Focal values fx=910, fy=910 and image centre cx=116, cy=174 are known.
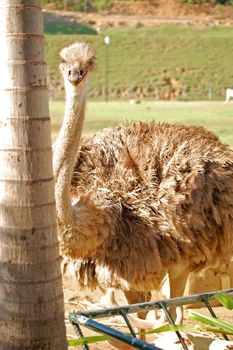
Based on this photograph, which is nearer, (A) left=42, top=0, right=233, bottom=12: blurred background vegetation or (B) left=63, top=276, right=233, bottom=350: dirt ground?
(B) left=63, top=276, right=233, bottom=350: dirt ground

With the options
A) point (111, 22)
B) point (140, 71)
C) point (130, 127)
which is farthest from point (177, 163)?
point (111, 22)

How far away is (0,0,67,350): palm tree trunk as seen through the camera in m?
2.42

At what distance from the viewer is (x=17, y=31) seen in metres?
2.40

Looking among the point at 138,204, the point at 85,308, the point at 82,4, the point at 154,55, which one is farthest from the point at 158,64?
the point at 138,204

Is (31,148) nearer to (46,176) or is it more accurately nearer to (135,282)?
(46,176)

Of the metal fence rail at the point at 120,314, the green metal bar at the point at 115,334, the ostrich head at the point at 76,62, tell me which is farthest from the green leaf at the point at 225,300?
the ostrich head at the point at 76,62

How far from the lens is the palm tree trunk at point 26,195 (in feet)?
7.93

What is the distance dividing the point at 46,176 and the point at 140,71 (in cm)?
3364

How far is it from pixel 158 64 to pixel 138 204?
106ft

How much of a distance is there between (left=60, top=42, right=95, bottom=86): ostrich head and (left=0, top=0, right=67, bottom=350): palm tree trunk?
60.8 inches

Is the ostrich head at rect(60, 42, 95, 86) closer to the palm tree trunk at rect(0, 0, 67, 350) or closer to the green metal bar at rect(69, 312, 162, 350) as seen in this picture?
the palm tree trunk at rect(0, 0, 67, 350)

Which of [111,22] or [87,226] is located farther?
[111,22]

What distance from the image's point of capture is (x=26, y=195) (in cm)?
247

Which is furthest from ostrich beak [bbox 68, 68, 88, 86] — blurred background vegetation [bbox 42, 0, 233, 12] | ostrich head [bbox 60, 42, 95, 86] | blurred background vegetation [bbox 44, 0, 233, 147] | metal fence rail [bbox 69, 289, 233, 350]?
blurred background vegetation [bbox 42, 0, 233, 12]
